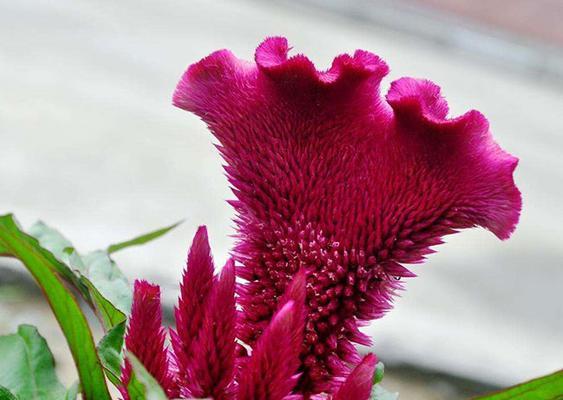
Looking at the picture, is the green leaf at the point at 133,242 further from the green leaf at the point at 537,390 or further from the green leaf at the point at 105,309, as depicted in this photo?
the green leaf at the point at 537,390

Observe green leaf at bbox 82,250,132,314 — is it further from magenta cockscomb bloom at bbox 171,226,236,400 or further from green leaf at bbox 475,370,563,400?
green leaf at bbox 475,370,563,400

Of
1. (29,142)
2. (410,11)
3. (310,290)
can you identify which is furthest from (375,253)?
(410,11)

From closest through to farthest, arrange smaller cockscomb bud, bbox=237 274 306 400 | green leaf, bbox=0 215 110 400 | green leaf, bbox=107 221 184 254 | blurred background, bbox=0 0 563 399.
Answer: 1. smaller cockscomb bud, bbox=237 274 306 400
2. green leaf, bbox=0 215 110 400
3. green leaf, bbox=107 221 184 254
4. blurred background, bbox=0 0 563 399

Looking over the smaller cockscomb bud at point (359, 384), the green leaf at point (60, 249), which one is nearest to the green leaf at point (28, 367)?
the green leaf at point (60, 249)

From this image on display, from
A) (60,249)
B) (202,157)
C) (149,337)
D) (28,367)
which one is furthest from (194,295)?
(202,157)

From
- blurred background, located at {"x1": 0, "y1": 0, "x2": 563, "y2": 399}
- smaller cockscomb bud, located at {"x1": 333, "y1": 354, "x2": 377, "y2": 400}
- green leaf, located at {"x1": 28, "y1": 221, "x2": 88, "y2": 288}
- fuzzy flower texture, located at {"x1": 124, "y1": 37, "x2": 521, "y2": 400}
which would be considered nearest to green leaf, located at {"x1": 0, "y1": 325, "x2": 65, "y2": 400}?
green leaf, located at {"x1": 28, "y1": 221, "x2": 88, "y2": 288}

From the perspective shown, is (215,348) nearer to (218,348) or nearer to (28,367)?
(218,348)

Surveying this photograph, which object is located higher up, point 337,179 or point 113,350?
point 337,179
